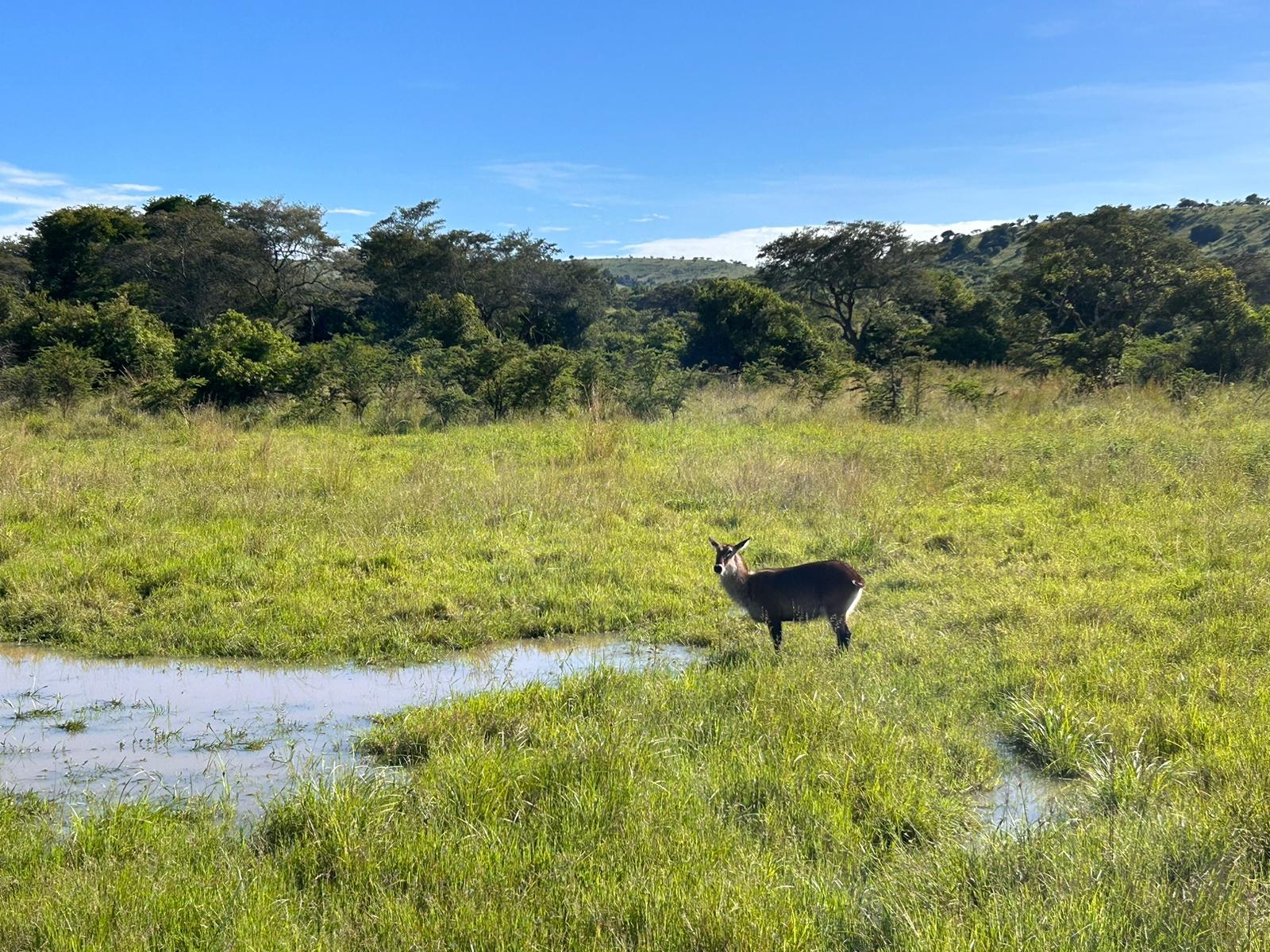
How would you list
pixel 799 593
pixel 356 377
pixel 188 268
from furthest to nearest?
pixel 188 268 < pixel 356 377 < pixel 799 593

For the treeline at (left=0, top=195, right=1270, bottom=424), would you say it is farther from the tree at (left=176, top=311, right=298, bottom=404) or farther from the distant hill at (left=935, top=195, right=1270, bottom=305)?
the distant hill at (left=935, top=195, right=1270, bottom=305)

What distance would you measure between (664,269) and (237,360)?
95665 millimetres

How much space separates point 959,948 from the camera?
2.33m

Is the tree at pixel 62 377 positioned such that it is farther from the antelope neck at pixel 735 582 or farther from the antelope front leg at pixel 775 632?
the antelope front leg at pixel 775 632

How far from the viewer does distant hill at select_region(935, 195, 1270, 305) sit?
28481mm

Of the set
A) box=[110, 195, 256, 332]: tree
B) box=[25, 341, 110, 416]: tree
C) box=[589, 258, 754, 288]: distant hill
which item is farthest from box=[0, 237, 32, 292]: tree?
box=[589, 258, 754, 288]: distant hill

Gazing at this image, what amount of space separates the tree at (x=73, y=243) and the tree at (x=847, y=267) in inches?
936

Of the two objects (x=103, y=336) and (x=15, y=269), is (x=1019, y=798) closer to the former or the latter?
(x=103, y=336)

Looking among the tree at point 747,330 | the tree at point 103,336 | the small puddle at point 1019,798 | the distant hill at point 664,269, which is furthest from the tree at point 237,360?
the distant hill at point 664,269

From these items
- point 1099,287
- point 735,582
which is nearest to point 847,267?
point 1099,287

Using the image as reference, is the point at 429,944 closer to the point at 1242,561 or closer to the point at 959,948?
the point at 959,948

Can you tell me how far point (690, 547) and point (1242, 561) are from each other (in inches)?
174

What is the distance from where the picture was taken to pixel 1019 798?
141 inches

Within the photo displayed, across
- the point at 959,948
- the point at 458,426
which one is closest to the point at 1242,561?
the point at 959,948
